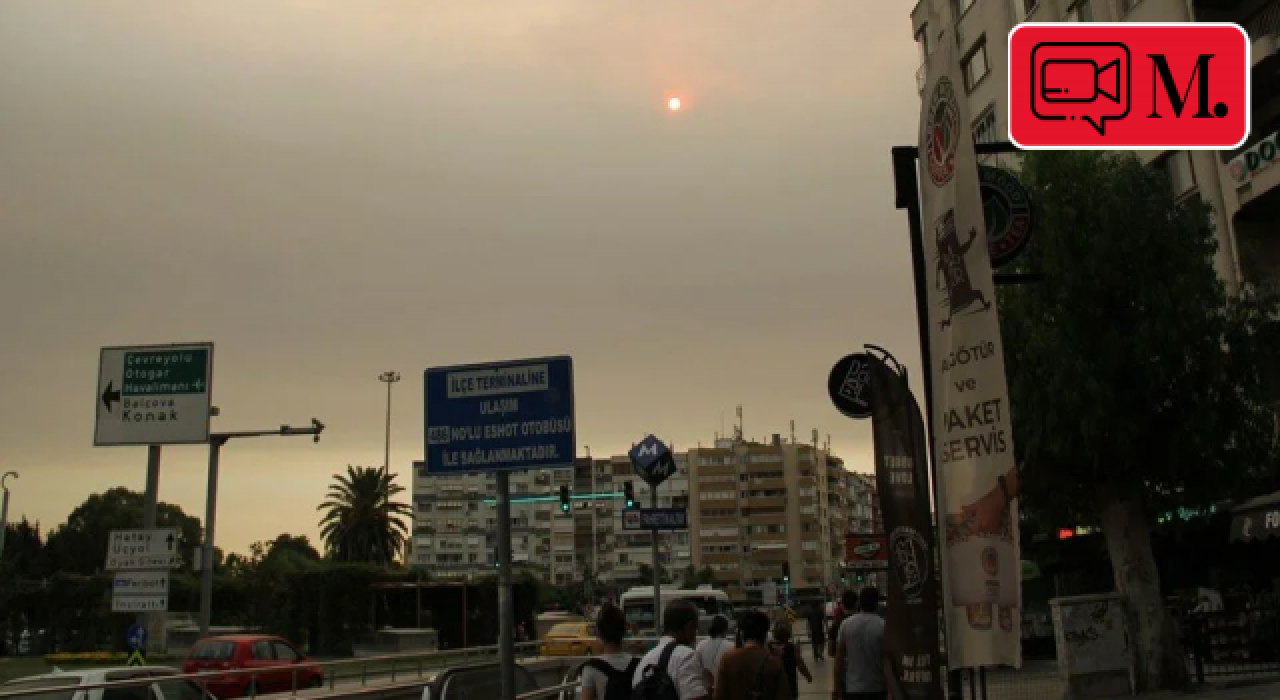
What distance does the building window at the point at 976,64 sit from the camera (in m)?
37.8

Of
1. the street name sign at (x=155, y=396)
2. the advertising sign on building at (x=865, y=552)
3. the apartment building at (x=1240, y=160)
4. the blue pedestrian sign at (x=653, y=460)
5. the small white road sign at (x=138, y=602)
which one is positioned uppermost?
the apartment building at (x=1240, y=160)

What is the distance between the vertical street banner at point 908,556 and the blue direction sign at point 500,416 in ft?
6.96

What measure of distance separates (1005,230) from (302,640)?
50233 mm

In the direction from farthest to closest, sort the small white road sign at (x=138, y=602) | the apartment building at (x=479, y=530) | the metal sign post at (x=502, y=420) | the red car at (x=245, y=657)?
the apartment building at (x=479, y=530) → the red car at (x=245, y=657) → the small white road sign at (x=138, y=602) → the metal sign post at (x=502, y=420)

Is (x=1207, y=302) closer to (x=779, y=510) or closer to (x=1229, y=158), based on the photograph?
(x=1229, y=158)

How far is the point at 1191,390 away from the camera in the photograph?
18.7m

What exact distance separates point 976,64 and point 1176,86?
34.6 metres

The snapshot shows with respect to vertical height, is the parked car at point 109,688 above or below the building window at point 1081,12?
below

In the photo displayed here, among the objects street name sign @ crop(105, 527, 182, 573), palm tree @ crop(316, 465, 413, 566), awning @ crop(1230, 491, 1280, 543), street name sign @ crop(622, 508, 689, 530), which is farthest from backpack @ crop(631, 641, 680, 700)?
palm tree @ crop(316, 465, 413, 566)

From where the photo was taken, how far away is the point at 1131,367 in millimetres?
18609

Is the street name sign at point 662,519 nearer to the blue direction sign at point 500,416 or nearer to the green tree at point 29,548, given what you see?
the blue direction sign at point 500,416

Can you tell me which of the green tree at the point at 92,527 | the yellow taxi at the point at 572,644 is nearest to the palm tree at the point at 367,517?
the green tree at the point at 92,527

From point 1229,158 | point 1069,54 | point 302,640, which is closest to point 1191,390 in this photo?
point 1229,158

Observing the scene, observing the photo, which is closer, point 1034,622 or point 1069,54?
point 1069,54
